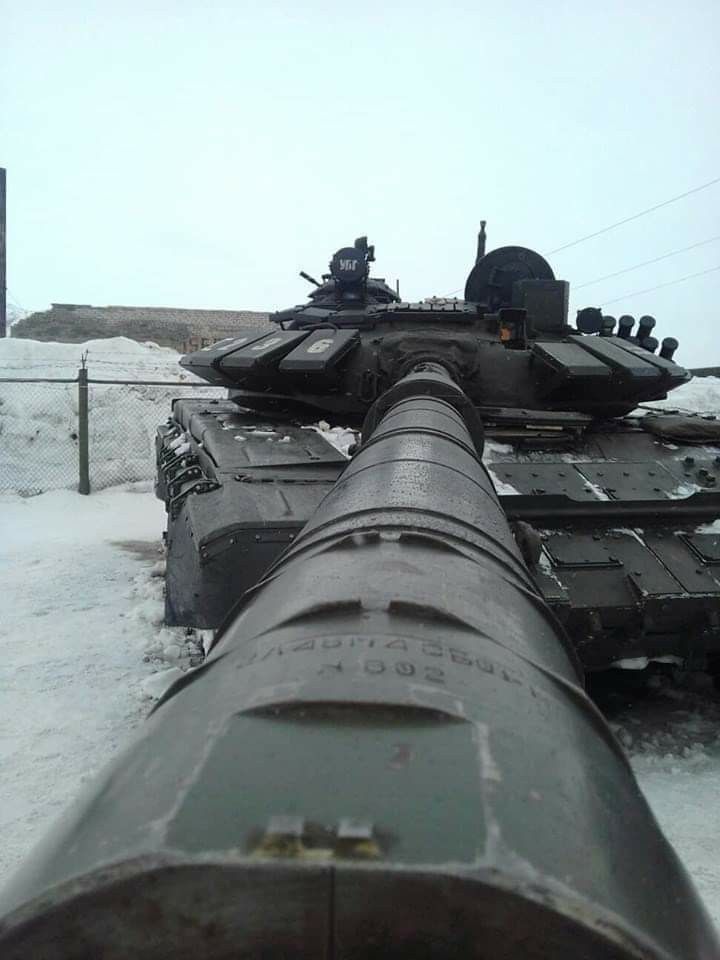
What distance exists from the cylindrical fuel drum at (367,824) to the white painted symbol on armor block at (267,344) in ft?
16.3

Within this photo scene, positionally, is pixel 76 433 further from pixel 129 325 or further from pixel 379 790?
pixel 379 790

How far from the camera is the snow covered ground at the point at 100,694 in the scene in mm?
3605

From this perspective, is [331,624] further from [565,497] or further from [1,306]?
[1,306]

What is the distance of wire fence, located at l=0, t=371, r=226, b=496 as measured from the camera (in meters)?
11.8

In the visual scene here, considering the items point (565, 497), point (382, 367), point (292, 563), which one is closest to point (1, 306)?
point (382, 367)

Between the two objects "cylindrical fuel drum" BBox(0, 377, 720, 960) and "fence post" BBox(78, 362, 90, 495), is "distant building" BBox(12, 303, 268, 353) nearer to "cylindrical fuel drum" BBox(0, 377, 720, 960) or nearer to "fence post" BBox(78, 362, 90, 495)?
"fence post" BBox(78, 362, 90, 495)

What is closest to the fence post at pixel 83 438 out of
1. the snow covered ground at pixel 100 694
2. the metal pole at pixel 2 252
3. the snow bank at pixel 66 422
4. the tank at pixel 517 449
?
the snow bank at pixel 66 422

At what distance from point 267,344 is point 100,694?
256 cm

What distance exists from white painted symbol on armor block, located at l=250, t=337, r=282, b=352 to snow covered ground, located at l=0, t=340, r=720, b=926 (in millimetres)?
803

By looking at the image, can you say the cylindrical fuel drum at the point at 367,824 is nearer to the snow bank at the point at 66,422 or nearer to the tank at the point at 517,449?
the tank at the point at 517,449

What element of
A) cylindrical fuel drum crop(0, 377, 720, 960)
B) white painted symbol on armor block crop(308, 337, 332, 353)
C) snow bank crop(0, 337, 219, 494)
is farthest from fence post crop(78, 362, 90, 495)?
cylindrical fuel drum crop(0, 377, 720, 960)

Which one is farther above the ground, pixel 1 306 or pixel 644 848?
pixel 1 306

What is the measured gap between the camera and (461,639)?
1.12 meters

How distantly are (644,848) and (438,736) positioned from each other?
234 mm
